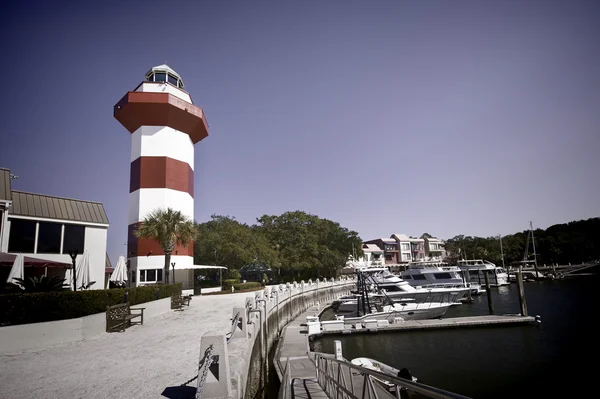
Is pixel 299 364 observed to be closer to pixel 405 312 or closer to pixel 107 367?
pixel 107 367

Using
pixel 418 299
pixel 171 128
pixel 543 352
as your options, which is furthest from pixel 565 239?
pixel 171 128

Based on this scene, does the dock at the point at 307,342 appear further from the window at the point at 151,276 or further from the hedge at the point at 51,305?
the window at the point at 151,276

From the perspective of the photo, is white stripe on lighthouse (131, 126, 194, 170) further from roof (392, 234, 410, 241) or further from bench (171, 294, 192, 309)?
roof (392, 234, 410, 241)

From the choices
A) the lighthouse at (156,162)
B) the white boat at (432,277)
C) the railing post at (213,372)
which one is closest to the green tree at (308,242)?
the white boat at (432,277)

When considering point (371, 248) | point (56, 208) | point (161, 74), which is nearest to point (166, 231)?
point (56, 208)

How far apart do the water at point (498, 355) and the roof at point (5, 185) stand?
21.0 m

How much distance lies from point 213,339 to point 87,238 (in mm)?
24073

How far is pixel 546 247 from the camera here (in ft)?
291

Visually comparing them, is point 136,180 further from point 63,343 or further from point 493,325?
point 493,325

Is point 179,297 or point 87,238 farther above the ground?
point 87,238

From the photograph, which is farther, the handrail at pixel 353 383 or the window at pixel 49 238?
the window at pixel 49 238

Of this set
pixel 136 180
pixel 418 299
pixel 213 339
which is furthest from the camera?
pixel 136 180

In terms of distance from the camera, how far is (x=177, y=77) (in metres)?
41.9

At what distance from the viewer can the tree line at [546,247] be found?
85.9m
